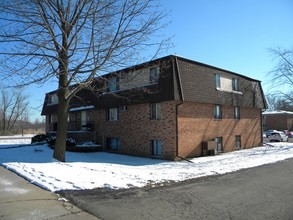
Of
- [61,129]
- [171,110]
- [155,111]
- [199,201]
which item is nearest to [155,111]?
[155,111]

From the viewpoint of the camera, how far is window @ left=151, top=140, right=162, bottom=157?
1881 cm

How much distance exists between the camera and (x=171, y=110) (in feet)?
59.1

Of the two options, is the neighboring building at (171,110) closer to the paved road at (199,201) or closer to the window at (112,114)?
the window at (112,114)

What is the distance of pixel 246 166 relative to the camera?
1434 centimetres

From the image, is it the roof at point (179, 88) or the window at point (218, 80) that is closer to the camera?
the roof at point (179, 88)

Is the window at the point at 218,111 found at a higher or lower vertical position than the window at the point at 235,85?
lower

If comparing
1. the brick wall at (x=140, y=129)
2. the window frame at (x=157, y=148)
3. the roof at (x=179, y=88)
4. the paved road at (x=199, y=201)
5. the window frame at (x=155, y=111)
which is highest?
the roof at (x=179, y=88)

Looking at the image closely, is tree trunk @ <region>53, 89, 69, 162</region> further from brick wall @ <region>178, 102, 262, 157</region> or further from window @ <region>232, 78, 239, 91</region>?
window @ <region>232, 78, 239, 91</region>

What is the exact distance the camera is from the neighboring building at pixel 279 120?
2205 inches

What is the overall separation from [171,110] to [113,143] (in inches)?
261

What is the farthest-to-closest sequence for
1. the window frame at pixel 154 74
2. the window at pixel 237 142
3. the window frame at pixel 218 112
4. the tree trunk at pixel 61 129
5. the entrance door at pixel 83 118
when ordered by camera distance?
the entrance door at pixel 83 118 < the window at pixel 237 142 < the window frame at pixel 218 112 < the window frame at pixel 154 74 < the tree trunk at pixel 61 129

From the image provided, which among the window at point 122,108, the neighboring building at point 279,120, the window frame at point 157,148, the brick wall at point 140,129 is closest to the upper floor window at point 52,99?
the brick wall at point 140,129

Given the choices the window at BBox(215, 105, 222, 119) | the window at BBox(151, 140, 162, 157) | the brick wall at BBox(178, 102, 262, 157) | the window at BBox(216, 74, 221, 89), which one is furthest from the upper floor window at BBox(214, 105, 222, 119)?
the window at BBox(151, 140, 162, 157)

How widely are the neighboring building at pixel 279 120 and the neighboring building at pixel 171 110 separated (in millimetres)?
33221
